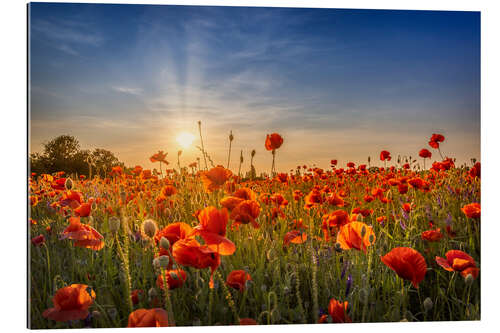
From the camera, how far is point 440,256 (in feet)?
9.05

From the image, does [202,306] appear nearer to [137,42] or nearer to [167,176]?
[167,176]

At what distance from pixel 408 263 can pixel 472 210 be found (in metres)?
0.92

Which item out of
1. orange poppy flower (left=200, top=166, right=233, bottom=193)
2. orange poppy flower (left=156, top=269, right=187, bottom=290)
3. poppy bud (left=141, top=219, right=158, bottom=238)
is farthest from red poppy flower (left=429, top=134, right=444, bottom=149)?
poppy bud (left=141, top=219, right=158, bottom=238)

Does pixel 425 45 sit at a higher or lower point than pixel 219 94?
higher

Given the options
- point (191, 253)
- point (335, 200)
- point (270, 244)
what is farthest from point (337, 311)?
point (191, 253)

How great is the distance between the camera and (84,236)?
2.46m

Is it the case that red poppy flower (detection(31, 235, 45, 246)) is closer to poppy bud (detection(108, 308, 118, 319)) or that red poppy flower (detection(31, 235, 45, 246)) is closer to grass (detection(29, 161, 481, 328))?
grass (detection(29, 161, 481, 328))

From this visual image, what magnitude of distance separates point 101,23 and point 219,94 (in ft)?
2.73

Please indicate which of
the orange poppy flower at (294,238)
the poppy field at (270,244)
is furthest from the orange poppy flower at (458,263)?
the orange poppy flower at (294,238)

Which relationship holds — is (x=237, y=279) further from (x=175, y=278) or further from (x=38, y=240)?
(x=38, y=240)
